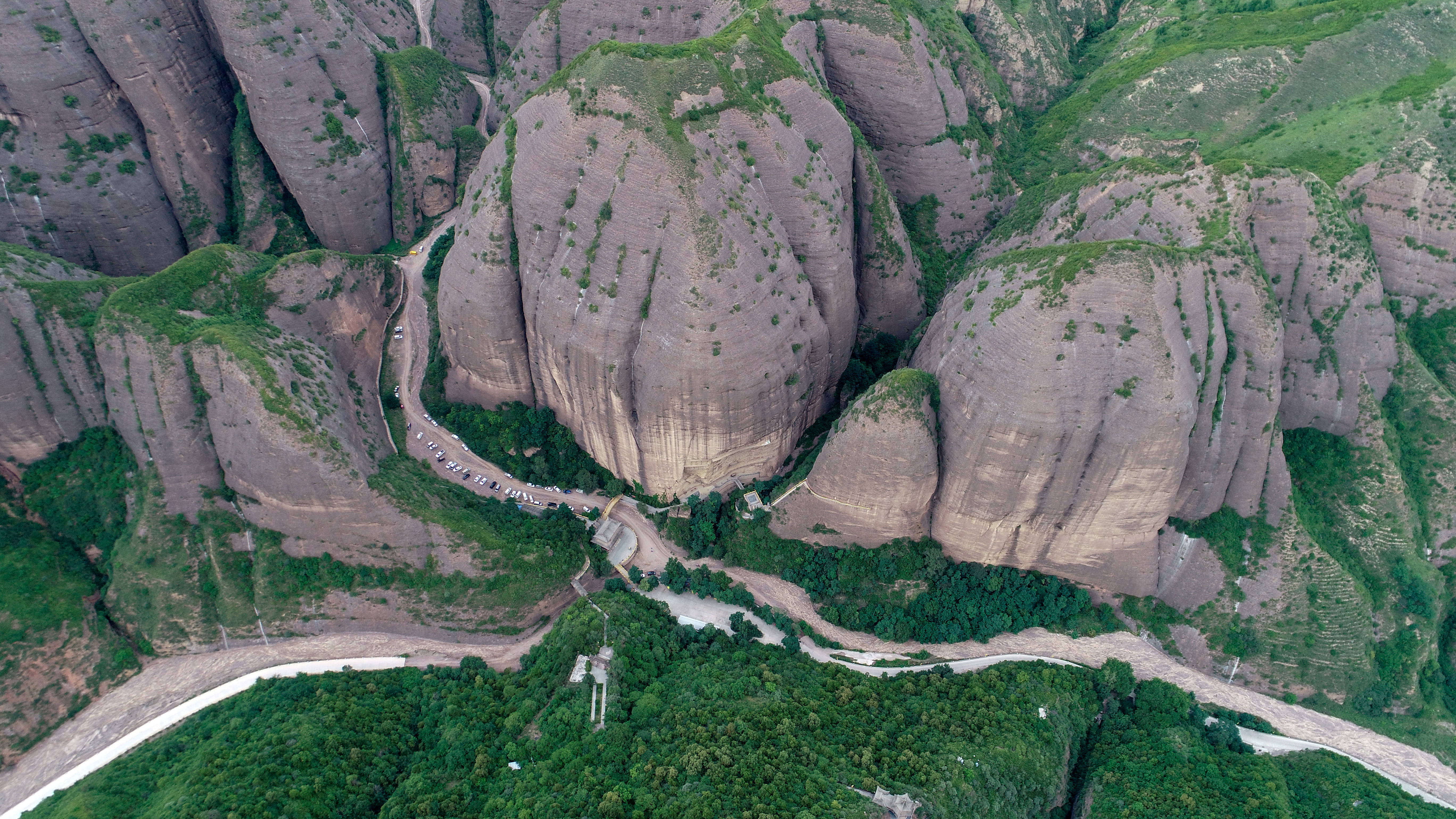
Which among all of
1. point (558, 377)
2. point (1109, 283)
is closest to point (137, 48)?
point (558, 377)

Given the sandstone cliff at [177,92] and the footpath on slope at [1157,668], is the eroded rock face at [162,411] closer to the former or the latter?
the sandstone cliff at [177,92]

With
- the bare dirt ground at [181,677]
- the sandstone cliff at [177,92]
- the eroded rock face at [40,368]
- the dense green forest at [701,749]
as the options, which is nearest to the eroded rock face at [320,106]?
the sandstone cliff at [177,92]

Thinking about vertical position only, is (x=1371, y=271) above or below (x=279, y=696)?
above

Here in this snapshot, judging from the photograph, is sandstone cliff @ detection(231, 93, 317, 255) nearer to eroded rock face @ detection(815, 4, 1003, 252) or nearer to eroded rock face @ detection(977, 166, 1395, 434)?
eroded rock face @ detection(815, 4, 1003, 252)

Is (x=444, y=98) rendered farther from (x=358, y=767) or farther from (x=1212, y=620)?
(x=1212, y=620)

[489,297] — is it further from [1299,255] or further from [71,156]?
[1299,255]
